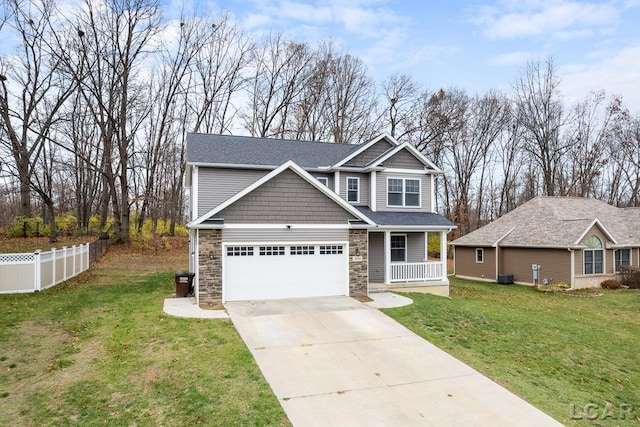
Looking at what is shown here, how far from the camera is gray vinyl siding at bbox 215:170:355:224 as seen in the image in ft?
44.4

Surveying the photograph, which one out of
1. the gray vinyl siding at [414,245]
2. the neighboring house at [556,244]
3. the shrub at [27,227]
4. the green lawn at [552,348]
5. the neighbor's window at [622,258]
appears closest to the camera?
the green lawn at [552,348]

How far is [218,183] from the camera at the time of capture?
16938 millimetres

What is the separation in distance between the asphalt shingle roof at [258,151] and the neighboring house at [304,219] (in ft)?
0.16

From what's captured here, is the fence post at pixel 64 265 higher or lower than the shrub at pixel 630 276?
higher

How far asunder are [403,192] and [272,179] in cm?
740

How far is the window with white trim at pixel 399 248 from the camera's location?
61.9 ft

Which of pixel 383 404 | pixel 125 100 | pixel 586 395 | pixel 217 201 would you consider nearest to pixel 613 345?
pixel 586 395

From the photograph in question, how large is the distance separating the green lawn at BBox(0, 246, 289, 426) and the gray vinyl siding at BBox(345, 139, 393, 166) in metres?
10.4

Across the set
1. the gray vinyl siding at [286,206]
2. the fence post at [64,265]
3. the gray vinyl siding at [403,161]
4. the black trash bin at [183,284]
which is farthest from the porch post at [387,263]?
the fence post at [64,265]

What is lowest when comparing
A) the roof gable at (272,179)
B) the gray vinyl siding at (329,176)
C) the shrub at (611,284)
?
the shrub at (611,284)

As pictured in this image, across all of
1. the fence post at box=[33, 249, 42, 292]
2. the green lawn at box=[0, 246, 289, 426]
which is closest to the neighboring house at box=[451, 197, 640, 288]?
the green lawn at box=[0, 246, 289, 426]

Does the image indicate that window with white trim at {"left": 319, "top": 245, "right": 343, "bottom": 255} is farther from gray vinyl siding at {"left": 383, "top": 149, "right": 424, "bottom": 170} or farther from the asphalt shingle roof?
gray vinyl siding at {"left": 383, "top": 149, "right": 424, "bottom": 170}

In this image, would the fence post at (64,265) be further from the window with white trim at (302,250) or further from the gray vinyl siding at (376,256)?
the gray vinyl siding at (376,256)

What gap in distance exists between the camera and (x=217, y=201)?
1677cm
